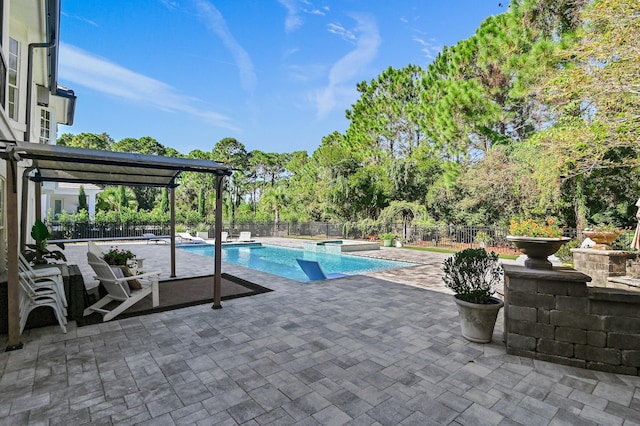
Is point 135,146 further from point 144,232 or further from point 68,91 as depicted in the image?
point 68,91

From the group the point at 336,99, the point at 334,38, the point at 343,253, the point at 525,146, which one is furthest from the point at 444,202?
the point at 336,99

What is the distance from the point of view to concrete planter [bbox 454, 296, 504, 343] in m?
3.53

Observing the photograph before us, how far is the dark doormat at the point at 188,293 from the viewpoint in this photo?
4.63 meters

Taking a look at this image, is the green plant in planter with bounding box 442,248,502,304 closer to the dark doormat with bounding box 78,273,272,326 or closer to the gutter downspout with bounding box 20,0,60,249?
the dark doormat with bounding box 78,273,272,326

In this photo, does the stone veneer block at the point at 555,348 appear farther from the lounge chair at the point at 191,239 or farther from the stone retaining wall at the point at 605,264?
the lounge chair at the point at 191,239

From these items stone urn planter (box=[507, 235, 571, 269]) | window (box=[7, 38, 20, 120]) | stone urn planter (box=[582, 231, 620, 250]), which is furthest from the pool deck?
window (box=[7, 38, 20, 120])

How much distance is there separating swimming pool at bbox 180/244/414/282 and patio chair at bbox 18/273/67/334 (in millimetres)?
5931

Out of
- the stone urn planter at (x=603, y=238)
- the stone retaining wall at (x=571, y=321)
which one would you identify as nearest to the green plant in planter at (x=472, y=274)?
the stone retaining wall at (x=571, y=321)

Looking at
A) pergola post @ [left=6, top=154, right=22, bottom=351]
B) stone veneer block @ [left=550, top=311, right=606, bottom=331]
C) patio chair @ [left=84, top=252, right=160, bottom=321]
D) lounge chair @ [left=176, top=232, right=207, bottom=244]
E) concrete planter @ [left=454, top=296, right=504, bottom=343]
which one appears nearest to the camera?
stone veneer block @ [left=550, top=311, right=606, bottom=331]

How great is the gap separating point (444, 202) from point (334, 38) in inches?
461

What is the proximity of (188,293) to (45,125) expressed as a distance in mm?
8546

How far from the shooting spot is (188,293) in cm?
578

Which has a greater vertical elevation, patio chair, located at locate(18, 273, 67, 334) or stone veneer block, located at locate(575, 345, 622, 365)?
patio chair, located at locate(18, 273, 67, 334)

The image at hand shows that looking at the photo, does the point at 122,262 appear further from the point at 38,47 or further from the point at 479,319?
the point at 479,319
